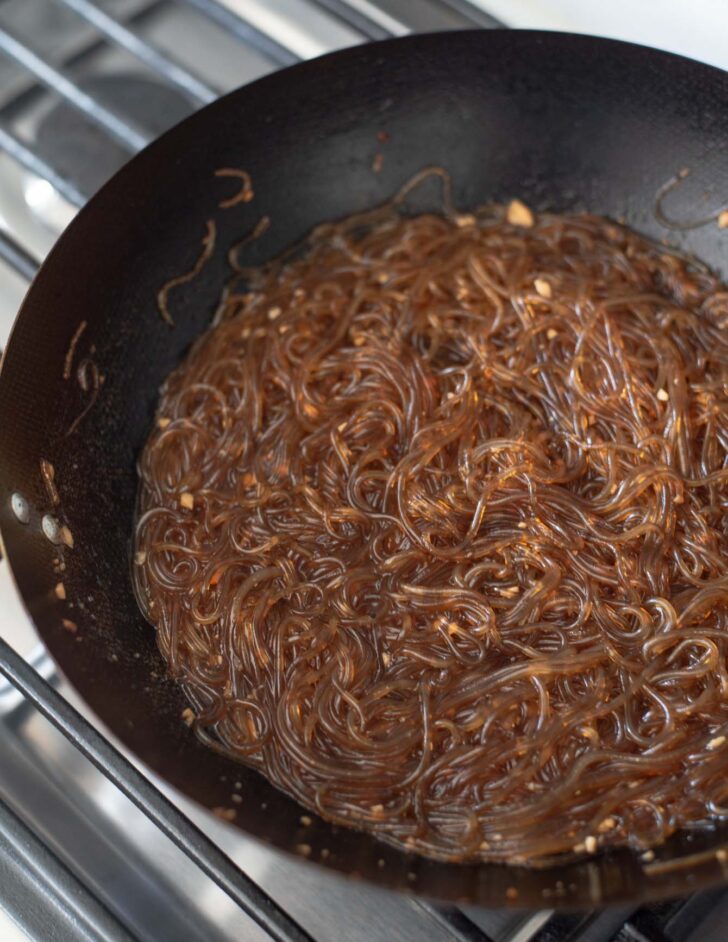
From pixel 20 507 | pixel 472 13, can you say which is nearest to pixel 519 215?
pixel 472 13

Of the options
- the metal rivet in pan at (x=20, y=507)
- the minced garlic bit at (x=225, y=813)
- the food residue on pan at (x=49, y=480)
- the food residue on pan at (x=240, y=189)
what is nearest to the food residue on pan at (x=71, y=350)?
the food residue on pan at (x=49, y=480)

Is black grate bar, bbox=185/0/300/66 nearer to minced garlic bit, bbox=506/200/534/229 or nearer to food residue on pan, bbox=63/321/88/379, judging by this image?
minced garlic bit, bbox=506/200/534/229

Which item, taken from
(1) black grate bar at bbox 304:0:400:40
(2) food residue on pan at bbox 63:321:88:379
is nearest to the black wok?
(2) food residue on pan at bbox 63:321:88:379

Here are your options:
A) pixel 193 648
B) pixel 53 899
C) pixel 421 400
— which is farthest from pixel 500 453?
pixel 53 899

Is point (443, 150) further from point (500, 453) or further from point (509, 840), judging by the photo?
point (509, 840)

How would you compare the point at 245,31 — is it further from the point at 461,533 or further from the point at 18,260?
the point at 461,533

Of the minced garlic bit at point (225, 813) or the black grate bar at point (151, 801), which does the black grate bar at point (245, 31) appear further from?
the minced garlic bit at point (225, 813)
